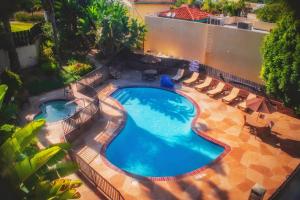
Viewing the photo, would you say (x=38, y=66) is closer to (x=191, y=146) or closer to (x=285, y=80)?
(x=191, y=146)

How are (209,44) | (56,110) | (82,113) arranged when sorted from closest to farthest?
(82,113), (56,110), (209,44)

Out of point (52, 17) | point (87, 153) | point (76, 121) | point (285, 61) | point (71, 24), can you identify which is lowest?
point (87, 153)

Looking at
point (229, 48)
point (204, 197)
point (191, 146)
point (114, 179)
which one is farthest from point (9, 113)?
point (229, 48)

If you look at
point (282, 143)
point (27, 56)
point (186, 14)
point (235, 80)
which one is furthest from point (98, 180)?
point (186, 14)

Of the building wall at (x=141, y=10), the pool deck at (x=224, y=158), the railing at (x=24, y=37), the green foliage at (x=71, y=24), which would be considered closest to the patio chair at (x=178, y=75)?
the pool deck at (x=224, y=158)

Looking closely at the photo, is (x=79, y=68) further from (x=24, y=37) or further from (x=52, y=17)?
(x=24, y=37)

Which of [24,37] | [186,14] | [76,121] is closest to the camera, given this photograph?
[76,121]

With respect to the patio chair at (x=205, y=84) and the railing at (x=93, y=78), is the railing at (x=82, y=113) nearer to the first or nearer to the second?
the railing at (x=93, y=78)
